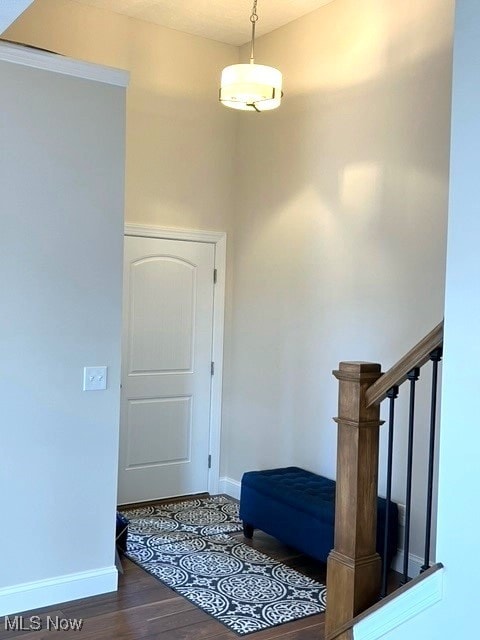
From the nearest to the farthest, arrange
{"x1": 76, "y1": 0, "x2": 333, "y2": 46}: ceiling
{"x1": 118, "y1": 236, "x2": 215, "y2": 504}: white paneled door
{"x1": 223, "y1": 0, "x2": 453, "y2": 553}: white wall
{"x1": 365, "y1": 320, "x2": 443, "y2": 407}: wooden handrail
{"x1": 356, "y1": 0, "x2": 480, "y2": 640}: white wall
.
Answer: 1. {"x1": 356, "y1": 0, "x2": 480, "y2": 640}: white wall
2. {"x1": 365, "y1": 320, "x2": 443, "y2": 407}: wooden handrail
3. {"x1": 223, "y1": 0, "x2": 453, "y2": 553}: white wall
4. {"x1": 76, "y1": 0, "x2": 333, "y2": 46}: ceiling
5. {"x1": 118, "y1": 236, "x2": 215, "y2": 504}: white paneled door

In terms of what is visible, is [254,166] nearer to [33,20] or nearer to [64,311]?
[33,20]

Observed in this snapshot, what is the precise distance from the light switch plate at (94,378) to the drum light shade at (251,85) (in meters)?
1.66

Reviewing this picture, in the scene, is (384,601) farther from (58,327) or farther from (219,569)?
(58,327)

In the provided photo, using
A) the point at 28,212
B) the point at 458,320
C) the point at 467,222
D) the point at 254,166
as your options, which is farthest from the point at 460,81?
the point at 254,166

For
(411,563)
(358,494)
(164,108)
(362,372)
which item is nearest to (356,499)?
(358,494)

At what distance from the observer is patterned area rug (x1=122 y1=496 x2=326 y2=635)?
10.8ft

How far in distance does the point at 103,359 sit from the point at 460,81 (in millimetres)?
2156

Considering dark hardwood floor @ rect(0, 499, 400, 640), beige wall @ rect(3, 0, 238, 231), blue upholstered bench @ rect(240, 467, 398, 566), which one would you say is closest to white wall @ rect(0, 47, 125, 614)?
dark hardwood floor @ rect(0, 499, 400, 640)

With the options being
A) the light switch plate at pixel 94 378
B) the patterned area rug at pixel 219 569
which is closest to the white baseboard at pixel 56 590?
the patterned area rug at pixel 219 569

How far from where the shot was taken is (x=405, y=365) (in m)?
2.26

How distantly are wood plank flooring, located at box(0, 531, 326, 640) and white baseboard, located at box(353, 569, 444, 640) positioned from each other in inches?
35.4

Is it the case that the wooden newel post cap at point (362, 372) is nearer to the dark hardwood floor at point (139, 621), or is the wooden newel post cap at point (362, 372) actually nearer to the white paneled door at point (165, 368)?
the dark hardwood floor at point (139, 621)

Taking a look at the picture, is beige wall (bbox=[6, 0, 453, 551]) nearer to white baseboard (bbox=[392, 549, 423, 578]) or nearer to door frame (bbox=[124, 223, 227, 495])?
door frame (bbox=[124, 223, 227, 495])

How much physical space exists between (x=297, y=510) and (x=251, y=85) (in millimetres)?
2391
